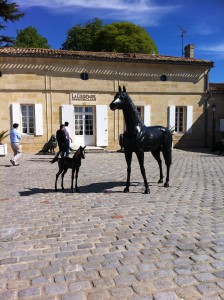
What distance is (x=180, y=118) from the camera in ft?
63.7

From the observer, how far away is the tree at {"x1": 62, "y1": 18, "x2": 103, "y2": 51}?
3247cm

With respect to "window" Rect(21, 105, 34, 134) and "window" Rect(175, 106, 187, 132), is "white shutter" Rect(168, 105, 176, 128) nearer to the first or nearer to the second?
"window" Rect(175, 106, 187, 132)

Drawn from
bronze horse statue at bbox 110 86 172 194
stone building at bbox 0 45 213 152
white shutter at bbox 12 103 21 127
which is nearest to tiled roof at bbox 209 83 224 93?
stone building at bbox 0 45 213 152

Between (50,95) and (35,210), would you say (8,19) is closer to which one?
(50,95)

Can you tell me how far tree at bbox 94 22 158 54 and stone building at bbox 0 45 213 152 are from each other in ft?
35.9

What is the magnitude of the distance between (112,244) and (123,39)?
27429 mm

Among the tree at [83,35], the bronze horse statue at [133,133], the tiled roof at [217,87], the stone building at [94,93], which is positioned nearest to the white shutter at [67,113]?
the stone building at [94,93]

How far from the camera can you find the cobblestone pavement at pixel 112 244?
8.57 ft

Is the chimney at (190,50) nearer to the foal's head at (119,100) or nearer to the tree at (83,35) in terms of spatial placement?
the tree at (83,35)

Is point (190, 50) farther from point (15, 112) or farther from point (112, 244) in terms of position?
point (112, 244)

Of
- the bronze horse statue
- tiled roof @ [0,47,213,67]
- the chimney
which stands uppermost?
the chimney

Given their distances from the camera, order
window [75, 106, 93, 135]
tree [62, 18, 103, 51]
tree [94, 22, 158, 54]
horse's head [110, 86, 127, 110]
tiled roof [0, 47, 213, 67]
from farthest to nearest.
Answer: tree [62, 18, 103, 51] < tree [94, 22, 158, 54] < window [75, 106, 93, 135] < tiled roof [0, 47, 213, 67] < horse's head [110, 86, 127, 110]

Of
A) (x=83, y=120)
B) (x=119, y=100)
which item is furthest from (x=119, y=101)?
(x=83, y=120)

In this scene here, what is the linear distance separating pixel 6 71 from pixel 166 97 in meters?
9.66
